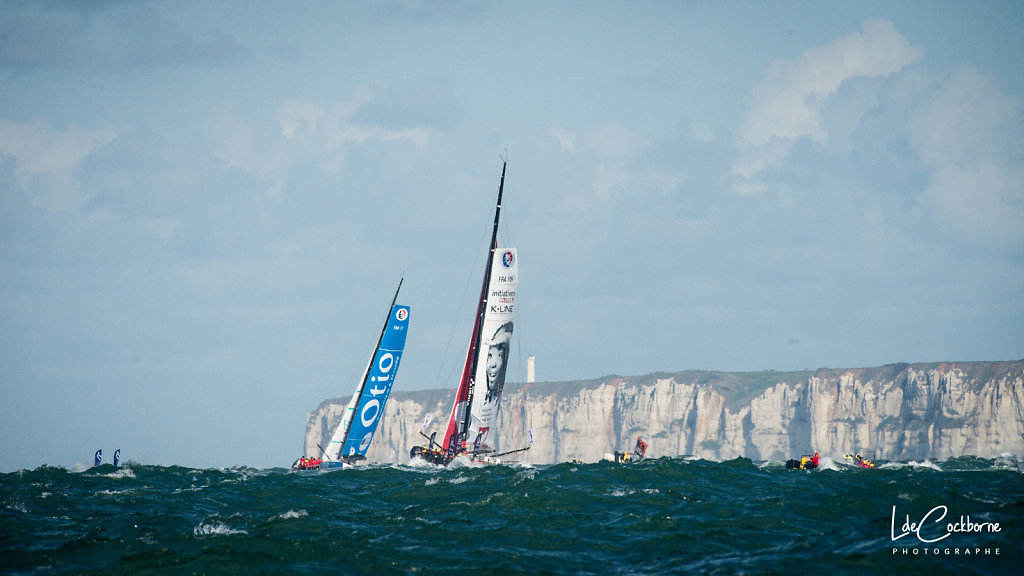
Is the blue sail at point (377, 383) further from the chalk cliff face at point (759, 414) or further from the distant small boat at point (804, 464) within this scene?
the chalk cliff face at point (759, 414)

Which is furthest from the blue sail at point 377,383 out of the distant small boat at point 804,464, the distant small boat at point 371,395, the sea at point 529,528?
the distant small boat at point 804,464

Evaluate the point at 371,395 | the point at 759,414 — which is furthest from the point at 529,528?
the point at 759,414

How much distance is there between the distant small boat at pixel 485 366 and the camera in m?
45.8

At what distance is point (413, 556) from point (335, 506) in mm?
7933

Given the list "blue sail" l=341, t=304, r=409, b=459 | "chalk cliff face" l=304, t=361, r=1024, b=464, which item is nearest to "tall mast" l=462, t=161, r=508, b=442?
"blue sail" l=341, t=304, r=409, b=459

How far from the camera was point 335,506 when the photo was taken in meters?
24.0

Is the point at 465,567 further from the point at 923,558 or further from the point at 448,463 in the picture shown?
the point at 448,463

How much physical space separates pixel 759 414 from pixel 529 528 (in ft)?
484

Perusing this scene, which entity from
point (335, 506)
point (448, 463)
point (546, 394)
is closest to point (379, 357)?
point (448, 463)

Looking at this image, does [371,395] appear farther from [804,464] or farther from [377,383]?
[804,464]

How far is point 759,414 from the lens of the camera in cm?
15925

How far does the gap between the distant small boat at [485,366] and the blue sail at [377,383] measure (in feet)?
18.2

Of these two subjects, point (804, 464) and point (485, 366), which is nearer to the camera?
point (804, 464)

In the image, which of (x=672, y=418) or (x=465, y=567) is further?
(x=672, y=418)
